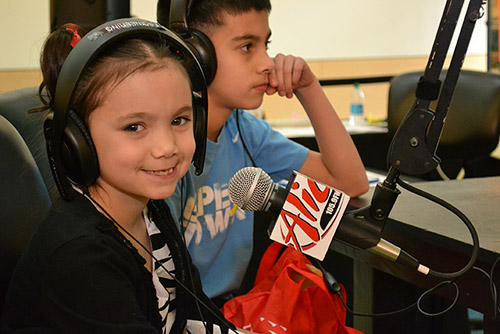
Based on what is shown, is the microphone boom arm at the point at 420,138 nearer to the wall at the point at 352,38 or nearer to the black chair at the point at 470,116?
the black chair at the point at 470,116

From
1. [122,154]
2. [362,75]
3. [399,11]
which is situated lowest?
[362,75]

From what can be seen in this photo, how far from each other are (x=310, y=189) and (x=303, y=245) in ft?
0.24

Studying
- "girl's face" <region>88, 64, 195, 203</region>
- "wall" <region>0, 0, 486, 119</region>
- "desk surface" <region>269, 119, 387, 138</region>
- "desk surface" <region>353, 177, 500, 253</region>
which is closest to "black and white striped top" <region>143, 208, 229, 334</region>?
"girl's face" <region>88, 64, 195, 203</region>

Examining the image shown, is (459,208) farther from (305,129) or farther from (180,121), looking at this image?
(305,129)

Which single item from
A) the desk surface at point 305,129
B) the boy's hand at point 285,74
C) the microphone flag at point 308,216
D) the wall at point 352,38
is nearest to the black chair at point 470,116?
the desk surface at point 305,129

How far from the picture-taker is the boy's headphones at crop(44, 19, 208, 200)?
0.74 metres

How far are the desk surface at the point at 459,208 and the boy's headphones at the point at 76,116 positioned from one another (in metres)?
0.48

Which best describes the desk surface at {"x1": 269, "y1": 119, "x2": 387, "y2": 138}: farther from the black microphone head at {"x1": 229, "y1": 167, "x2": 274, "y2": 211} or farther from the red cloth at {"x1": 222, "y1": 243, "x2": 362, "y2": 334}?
the black microphone head at {"x1": 229, "y1": 167, "x2": 274, "y2": 211}

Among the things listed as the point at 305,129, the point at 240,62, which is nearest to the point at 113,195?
the point at 240,62

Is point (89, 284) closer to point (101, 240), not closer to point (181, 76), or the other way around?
point (101, 240)

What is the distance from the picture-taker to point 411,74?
233 centimetres

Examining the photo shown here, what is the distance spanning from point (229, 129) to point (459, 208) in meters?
0.56

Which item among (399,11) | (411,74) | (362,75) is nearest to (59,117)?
(411,74)

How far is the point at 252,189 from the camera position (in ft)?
2.56
